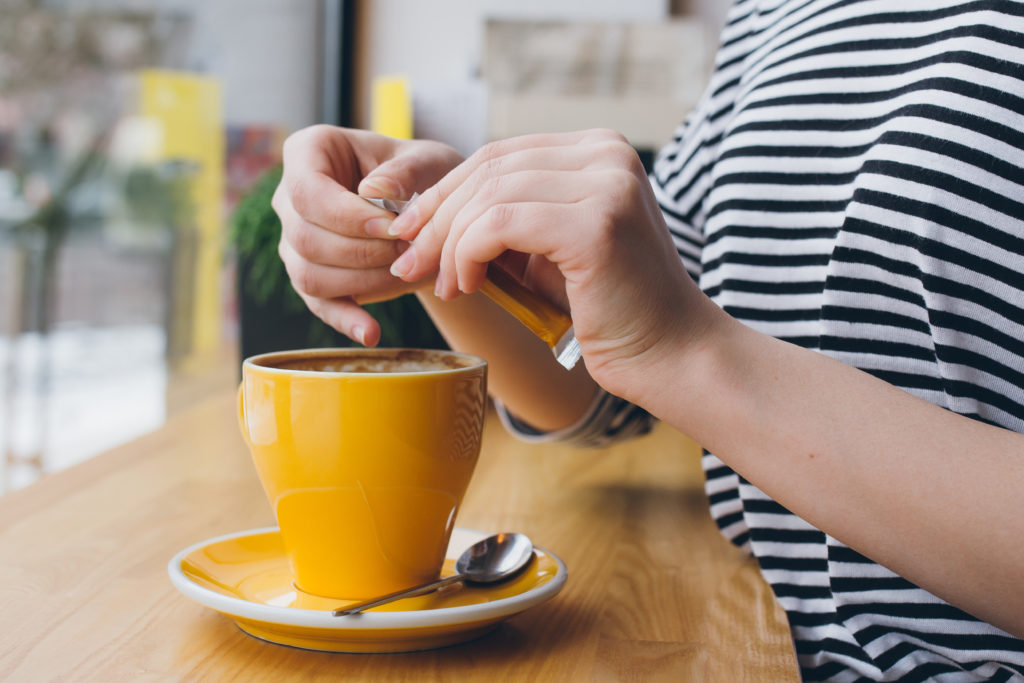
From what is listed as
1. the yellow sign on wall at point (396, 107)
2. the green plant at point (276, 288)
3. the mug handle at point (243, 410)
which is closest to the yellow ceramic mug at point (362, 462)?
the mug handle at point (243, 410)

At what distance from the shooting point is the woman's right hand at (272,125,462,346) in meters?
0.48

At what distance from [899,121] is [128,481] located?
0.59 metres

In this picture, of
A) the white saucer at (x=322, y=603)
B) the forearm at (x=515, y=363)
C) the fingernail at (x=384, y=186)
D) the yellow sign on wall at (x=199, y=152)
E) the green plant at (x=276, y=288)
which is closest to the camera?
the white saucer at (x=322, y=603)

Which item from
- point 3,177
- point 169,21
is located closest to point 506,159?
point 3,177

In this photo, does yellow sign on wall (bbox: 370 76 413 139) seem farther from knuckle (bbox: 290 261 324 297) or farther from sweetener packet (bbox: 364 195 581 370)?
sweetener packet (bbox: 364 195 581 370)

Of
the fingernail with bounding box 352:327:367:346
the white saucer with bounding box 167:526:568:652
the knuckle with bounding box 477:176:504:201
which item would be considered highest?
the knuckle with bounding box 477:176:504:201

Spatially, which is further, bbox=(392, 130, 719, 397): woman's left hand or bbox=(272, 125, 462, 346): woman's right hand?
bbox=(272, 125, 462, 346): woman's right hand

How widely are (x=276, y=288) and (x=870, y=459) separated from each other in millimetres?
692

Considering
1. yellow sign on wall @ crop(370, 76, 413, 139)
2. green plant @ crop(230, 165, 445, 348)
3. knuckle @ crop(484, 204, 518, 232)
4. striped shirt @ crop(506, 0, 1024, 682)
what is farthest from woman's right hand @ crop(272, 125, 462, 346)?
yellow sign on wall @ crop(370, 76, 413, 139)

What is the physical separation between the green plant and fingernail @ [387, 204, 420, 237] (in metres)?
0.49

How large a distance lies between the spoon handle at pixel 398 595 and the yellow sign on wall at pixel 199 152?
1039mm

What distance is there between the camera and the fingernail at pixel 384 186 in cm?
48

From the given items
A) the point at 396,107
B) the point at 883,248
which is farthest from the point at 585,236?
the point at 396,107

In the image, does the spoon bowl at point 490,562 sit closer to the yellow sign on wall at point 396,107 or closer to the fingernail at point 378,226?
the fingernail at point 378,226
